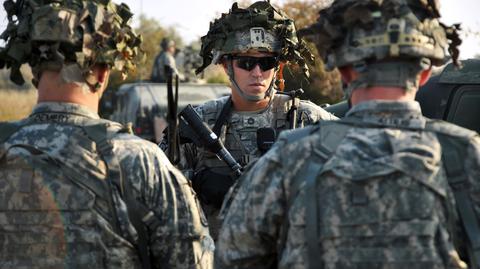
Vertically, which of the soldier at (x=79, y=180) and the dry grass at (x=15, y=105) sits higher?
the soldier at (x=79, y=180)

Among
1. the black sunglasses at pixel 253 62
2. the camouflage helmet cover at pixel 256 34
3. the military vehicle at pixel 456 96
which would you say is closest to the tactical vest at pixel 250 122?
the black sunglasses at pixel 253 62

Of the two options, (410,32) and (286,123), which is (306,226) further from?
(286,123)

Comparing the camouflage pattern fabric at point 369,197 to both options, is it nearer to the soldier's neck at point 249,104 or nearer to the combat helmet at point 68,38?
the combat helmet at point 68,38

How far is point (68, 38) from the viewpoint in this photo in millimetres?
4070

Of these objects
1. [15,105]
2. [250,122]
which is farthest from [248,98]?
[15,105]

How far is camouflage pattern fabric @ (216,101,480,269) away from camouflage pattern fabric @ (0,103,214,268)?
0.46m

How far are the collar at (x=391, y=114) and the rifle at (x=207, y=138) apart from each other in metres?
2.74

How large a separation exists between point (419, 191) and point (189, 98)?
17.8 metres

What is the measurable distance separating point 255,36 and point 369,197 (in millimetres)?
3422

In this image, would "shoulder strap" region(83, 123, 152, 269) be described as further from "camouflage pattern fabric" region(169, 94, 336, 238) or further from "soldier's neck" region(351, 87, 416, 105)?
"camouflage pattern fabric" region(169, 94, 336, 238)

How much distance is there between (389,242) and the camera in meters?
3.46

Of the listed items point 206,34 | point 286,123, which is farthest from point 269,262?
point 206,34

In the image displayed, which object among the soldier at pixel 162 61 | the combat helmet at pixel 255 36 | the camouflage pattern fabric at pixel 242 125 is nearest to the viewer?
the camouflage pattern fabric at pixel 242 125

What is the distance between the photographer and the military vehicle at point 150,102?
19.9 metres
